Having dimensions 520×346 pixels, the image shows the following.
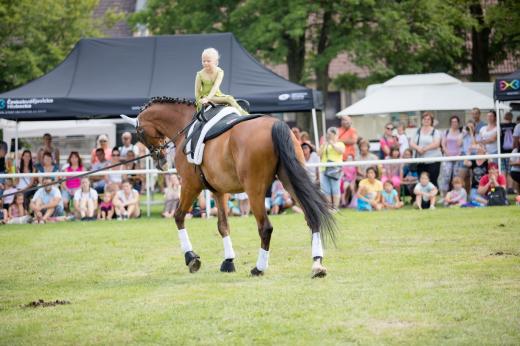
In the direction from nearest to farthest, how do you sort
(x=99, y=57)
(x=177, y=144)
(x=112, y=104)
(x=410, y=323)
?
(x=410, y=323) < (x=177, y=144) < (x=112, y=104) < (x=99, y=57)

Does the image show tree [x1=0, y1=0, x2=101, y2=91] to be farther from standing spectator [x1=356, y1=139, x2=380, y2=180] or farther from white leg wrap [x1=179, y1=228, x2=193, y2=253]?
white leg wrap [x1=179, y1=228, x2=193, y2=253]

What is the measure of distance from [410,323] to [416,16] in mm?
28817

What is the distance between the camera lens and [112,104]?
2023 centimetres

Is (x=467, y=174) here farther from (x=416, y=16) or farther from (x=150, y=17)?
(x=150, y=17)

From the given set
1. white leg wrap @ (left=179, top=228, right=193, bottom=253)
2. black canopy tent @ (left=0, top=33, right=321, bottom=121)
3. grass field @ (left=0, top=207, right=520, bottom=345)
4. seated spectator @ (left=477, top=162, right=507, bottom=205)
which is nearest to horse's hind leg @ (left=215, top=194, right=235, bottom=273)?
grass field @ (left=0, top=207, right=520, bottom=345)

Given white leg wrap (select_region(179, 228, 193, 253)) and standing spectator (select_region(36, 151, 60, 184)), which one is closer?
white leg wrap (select_region(179, 228, 193, 253))

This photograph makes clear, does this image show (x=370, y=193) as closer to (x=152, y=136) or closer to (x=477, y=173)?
(x=477, y=173)

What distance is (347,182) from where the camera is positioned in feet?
69.5

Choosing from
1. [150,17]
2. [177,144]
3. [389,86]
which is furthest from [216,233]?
[150,17]

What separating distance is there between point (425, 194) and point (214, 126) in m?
9.54

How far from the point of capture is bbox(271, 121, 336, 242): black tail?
10.1 meters

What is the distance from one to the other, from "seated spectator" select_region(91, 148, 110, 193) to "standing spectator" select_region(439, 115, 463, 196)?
27.1ft

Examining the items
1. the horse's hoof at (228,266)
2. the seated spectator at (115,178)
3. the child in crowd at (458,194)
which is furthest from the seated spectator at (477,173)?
the horse's hoof at (228,266)

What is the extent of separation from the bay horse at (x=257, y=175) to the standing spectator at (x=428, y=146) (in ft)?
32.5
